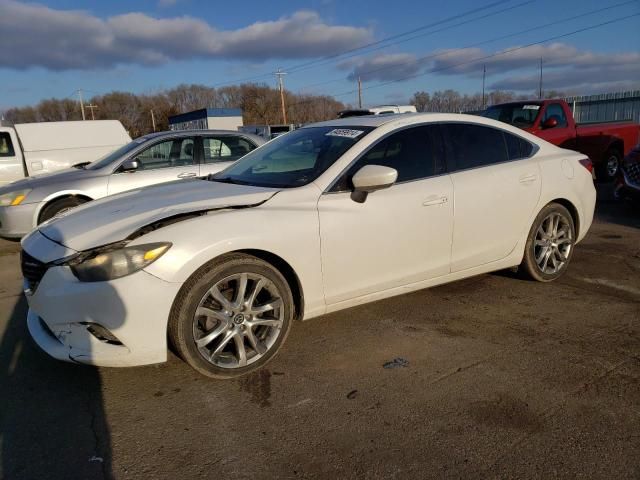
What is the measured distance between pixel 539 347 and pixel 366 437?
1607 mm

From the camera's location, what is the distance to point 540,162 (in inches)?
179

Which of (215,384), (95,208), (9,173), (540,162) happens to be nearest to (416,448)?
(215,384)

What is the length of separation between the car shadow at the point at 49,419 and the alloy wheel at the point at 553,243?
3.81 metres

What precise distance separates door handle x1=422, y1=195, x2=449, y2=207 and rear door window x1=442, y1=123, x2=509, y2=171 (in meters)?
0.32

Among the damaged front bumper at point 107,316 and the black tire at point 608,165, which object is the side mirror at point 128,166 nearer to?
the damaged front bumper at point 107,316

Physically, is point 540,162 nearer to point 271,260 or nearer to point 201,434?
point 271,260

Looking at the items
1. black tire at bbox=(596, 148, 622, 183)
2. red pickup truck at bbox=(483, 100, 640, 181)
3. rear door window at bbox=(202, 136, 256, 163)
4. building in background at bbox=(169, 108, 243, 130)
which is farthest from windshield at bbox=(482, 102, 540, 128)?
building in background at bbox=(169, 108, 243, 130)

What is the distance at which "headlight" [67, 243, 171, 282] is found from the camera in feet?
9.18

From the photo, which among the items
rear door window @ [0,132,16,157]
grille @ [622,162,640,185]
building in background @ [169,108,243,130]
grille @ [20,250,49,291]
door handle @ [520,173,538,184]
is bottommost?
grille @ [622,162,640,185]

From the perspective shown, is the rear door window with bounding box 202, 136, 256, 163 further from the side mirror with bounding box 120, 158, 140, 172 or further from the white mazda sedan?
the white mazda sedan

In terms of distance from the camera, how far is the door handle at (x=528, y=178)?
172 inches

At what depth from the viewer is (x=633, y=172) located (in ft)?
25.3

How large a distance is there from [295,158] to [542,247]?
245cm

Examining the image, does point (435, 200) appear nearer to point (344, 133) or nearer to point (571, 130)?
point (344, 133)
